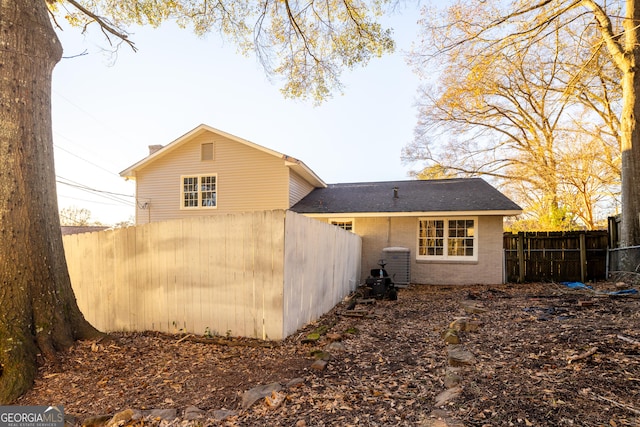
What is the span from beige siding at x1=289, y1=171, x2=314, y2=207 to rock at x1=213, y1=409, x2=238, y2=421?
9.94 metres

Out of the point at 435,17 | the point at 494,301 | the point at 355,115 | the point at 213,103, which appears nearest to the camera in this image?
the point at 494,301

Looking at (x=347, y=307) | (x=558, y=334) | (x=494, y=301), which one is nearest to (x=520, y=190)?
(x=494, y=301)

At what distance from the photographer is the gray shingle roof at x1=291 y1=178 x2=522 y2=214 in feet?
34.9

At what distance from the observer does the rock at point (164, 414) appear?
105 inches

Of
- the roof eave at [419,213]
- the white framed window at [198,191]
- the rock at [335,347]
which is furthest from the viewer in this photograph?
the white framed window at [198,191]

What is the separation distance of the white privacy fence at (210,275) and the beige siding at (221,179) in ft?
22.2

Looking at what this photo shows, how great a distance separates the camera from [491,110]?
1969cm

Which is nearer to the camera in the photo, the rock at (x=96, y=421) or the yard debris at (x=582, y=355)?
the rock at (x=96, y=421)

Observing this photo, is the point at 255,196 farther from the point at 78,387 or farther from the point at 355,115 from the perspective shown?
the point at 78,387

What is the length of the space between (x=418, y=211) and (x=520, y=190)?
41.9 feet

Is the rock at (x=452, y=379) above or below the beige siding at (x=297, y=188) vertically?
below

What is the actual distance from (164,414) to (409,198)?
10.6 m

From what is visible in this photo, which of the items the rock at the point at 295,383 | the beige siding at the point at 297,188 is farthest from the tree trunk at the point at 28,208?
the beige siding at the point at 297,188

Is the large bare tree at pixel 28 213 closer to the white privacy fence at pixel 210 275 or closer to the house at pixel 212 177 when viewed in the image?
the white privacy fence at pixel 210 275
